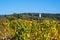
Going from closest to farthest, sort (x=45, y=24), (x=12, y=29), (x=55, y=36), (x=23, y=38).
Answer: (x=23, y=38) → (x=45, y=24) → (x=55, y=36) → (x=12, y=29)

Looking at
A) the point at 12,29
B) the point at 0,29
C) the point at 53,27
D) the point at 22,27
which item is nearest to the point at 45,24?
the point at 53,27

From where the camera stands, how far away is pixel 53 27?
33094 mm

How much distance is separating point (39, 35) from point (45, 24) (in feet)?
6.57

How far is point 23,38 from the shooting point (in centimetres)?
2992

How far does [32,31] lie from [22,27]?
279 centimetres

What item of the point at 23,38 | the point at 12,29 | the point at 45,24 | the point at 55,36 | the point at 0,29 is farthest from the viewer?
the point at 0,29

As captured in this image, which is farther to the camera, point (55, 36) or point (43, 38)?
point (55, 36)

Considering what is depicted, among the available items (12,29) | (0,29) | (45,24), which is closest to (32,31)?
(45,24)

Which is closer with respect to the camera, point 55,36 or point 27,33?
point 27,33

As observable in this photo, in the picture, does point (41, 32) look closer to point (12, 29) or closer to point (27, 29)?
point (27, 29)

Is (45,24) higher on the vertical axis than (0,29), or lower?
higher

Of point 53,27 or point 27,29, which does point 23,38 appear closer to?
point 27,29

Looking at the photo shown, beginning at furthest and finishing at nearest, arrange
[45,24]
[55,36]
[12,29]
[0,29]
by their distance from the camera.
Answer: [0,29] < [12,29] < [55,36] < [45,24]

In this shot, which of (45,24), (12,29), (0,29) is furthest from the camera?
(0,29)
